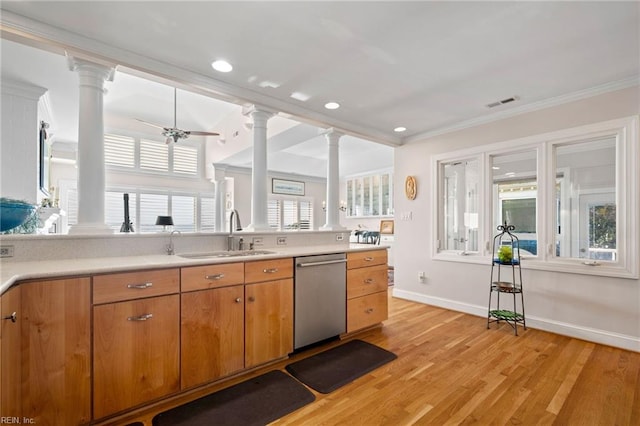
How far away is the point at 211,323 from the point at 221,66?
2076 millimetres

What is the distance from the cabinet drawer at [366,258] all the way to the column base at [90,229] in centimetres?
212

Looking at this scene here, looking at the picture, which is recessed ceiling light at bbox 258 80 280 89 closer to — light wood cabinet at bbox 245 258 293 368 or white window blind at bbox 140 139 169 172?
light wood cabinet at bbox 245 258 293 368

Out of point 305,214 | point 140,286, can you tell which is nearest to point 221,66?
point 140,286

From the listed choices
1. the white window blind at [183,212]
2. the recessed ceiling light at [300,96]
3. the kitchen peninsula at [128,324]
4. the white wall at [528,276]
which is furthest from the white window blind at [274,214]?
the kitchen peninsula at [128,324]

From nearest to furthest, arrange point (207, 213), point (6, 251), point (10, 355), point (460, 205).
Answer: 1. point (10, 355)
2. point (6, 251)
3. point (460, 205)
4. point (207, 213)

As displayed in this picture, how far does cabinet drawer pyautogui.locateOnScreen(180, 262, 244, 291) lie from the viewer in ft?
6.63

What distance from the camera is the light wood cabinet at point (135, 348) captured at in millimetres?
1713

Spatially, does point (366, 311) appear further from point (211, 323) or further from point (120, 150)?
point (120, 150)

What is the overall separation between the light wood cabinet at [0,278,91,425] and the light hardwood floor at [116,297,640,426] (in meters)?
0.93

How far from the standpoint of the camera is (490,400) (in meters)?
2.01

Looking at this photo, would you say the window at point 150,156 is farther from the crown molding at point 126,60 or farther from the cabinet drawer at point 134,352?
the cabinet drawer at point 134,352

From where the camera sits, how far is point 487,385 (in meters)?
2.19

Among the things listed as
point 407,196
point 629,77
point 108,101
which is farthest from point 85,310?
point 108,101

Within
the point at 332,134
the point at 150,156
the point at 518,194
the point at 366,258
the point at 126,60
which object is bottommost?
the point at 366,258
